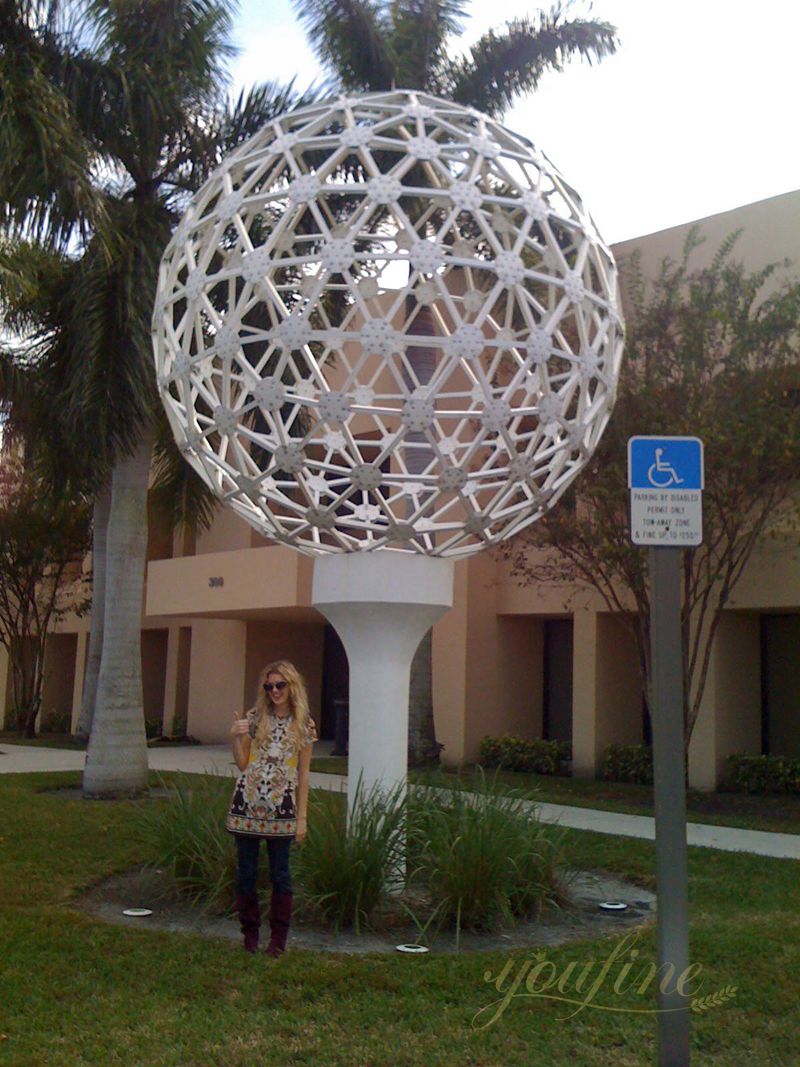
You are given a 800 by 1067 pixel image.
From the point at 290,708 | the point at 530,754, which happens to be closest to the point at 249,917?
the point at 290,708

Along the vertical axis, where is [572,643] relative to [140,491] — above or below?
below

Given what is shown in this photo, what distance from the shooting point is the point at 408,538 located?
7652mm

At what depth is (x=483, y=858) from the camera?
23.1ft

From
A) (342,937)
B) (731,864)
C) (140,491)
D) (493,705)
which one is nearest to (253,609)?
(493,705)

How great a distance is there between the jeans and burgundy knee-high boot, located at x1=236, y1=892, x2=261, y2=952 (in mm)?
43

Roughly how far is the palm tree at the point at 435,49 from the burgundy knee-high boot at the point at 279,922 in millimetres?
8822

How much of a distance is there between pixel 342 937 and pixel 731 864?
12.7 feet

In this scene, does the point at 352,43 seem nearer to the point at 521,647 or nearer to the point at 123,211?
the point at 123,211

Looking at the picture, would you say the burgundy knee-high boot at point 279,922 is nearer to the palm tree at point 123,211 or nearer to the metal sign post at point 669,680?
the metal sign post at point 669,680

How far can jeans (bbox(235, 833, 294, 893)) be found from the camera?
6.28m

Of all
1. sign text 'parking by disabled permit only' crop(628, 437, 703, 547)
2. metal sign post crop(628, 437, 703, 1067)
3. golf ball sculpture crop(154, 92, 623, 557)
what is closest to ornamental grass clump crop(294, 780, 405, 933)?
golf ball sculpture crop(154, 92, 623, 557)

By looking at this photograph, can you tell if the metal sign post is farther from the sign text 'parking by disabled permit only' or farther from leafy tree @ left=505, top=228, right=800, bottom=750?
leafy tree @ left=505, top=228, right=800, bottom=750

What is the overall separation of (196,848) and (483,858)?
1.95 meters

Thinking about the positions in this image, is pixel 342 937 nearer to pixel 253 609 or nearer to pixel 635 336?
pixel 635 336
